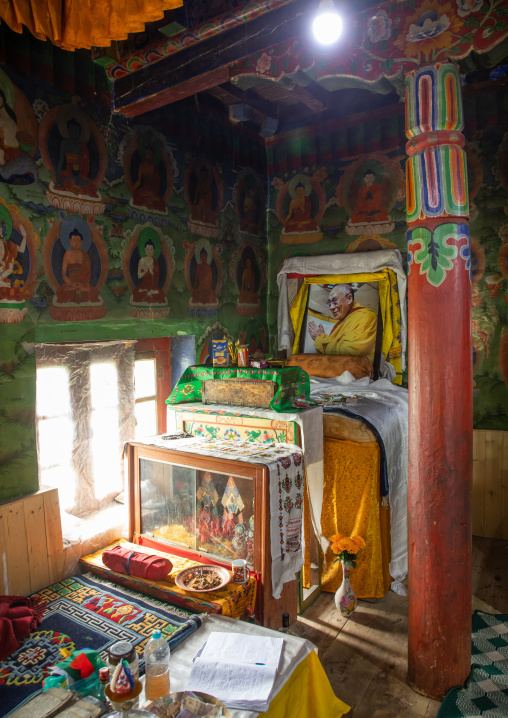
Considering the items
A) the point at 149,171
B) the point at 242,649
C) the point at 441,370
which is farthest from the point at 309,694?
the point at 149,171

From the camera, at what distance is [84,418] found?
4.27 meters

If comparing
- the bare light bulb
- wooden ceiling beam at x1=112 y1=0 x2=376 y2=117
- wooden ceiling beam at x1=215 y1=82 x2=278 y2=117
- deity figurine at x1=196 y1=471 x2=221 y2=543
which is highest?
wooden ceiling beam at x1=215 y1=82 x2=278 y2=117

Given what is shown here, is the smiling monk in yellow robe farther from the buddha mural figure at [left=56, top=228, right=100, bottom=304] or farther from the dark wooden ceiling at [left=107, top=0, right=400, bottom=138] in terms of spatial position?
the buddha mural figure at [left=56, top=228, right=100, bottom=304]

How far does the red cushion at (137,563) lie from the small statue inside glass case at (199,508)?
0.33 meters

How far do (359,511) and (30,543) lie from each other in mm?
2665

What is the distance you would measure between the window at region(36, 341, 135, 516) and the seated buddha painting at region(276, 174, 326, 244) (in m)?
2.99

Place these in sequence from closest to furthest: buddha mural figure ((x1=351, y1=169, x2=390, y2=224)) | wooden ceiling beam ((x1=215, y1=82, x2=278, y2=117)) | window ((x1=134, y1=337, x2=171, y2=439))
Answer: window ((x1=134, y1=337, x2=171, y2=439))
wooden ceiling beam ((x1=215, y1=82, x2=278, y2=117))
buddha mural figure ((x1=351, y1=169, x2=390, y2=224))

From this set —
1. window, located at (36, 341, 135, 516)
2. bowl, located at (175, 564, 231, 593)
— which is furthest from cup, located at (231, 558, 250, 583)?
window, located at (36, 341, 135, 516)

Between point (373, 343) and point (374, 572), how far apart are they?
2.72 metres

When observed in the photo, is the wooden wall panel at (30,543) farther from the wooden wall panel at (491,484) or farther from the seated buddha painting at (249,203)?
the wooden wall panel at (491,484)

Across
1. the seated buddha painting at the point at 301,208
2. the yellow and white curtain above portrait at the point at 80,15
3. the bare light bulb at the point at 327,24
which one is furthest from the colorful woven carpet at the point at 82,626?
the seated buddha painting at the point at 301,208

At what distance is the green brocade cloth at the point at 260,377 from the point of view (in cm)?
404

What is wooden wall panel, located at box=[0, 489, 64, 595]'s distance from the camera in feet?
11.1

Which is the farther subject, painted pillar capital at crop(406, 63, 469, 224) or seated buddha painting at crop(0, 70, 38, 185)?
seated buddha painting at crop(0, 70, 38, 185)
